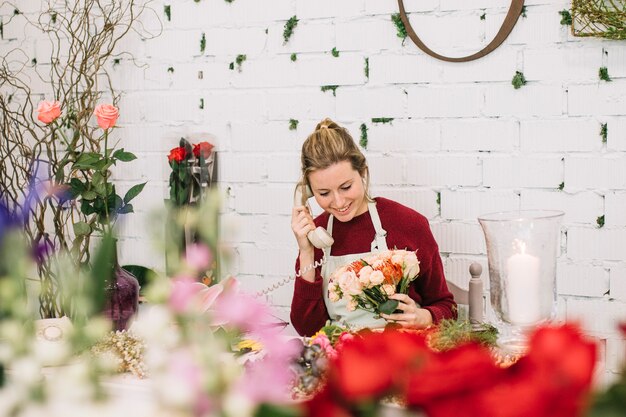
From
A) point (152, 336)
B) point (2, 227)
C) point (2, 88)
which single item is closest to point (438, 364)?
point (152, 336)

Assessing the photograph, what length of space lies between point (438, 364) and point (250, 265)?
225 cm

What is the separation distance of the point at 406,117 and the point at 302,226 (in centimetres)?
47

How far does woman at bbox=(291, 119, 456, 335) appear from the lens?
7.20ft

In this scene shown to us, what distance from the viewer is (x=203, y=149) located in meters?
2.51

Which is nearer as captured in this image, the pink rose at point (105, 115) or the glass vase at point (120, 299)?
the glass vase at point (120, 299)

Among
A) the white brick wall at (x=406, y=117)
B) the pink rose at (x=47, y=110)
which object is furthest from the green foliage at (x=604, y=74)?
the pink rose at (x=47, y=110)

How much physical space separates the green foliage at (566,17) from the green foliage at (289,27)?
31.5 inches

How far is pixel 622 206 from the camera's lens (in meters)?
2.18

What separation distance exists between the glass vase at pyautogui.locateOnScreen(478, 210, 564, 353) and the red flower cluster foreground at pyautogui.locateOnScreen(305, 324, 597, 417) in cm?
104

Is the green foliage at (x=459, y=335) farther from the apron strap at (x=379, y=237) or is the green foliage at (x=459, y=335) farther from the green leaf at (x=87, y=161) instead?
the green leaf at (x=87, y=161)

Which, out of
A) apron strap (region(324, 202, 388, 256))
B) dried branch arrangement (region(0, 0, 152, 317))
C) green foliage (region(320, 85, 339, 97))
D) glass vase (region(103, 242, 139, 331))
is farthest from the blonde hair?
dried branch arrangement (region(0, 0, 152, 317))

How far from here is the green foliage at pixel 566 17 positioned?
216 centimetres

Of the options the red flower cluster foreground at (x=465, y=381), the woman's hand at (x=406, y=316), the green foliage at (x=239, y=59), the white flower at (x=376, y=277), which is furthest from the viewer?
the green foliage at (x=239, y=59)

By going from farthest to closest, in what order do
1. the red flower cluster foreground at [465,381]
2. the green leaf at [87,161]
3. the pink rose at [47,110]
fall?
1. the pink rose at [47,110]
2. the green leaf at [87,161]
3. the red flower cluster foreground at [465,381]
